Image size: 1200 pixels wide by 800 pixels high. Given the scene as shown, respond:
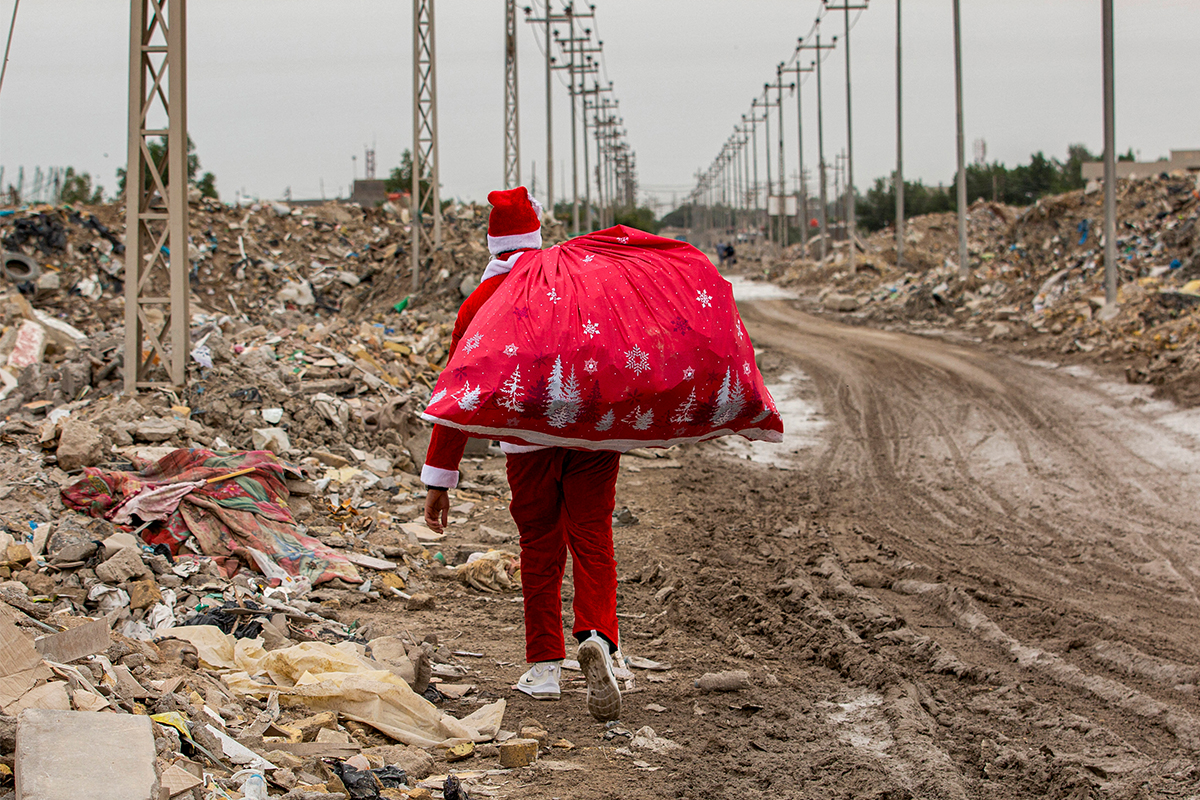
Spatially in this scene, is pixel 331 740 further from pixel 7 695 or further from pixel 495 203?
pixel 495 203

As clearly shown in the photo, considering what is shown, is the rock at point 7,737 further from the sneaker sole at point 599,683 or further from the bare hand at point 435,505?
the sneaker sole at point 599,683

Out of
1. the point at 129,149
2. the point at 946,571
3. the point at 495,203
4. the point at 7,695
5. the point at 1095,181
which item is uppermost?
the point at 1095,181

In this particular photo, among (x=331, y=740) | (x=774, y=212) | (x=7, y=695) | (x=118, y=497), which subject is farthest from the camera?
(x=774, y=212)

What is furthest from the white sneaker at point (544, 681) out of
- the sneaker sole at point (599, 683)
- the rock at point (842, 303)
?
the rock at point (842, 303)

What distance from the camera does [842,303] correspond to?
2823cm

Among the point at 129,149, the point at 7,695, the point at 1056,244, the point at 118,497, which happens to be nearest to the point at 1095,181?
the point at 1056,244

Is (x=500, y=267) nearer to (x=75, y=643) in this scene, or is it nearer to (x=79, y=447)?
(x=75, y=643)

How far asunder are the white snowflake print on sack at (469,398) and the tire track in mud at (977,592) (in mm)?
1709

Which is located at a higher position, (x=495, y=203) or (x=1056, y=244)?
(x=1056, y=244)

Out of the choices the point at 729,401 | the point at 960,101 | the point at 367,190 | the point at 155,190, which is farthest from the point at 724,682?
the point at 367,190

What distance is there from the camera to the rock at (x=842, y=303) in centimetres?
2802

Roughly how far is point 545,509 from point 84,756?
6.62ft

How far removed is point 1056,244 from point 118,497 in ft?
77.3

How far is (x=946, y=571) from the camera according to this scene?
256 inches
